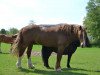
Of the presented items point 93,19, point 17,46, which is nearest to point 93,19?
point 93,19

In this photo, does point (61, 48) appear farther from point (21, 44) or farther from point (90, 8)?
point (90, 8)

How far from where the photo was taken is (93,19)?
9538 centimetres

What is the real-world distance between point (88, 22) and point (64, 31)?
81.5 metres

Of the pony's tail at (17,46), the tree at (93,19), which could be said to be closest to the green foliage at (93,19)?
the tree at (93,19)

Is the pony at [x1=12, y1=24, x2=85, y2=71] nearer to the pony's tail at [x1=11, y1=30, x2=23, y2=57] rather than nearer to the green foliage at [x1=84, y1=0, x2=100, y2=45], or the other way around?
the pony's tail at [x1=11, y1=30, x2=23, y2=57]

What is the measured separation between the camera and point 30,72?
46.6 ft

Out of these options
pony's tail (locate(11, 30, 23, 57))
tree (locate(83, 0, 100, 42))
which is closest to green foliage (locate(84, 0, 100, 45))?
tree (locate(83, 0, 100, 42))

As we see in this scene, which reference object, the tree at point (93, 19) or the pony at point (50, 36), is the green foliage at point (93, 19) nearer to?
the tree at point (93, 19)

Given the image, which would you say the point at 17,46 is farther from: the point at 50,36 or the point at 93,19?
the point at 93,19

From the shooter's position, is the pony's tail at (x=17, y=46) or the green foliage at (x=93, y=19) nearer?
the pony's tail at (x=17, y=46)

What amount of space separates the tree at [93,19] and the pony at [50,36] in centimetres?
7522

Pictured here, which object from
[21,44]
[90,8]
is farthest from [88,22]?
[21,44]

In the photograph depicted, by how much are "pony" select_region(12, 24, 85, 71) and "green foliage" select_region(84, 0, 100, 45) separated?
246ft

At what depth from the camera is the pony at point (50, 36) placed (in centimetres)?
1456
